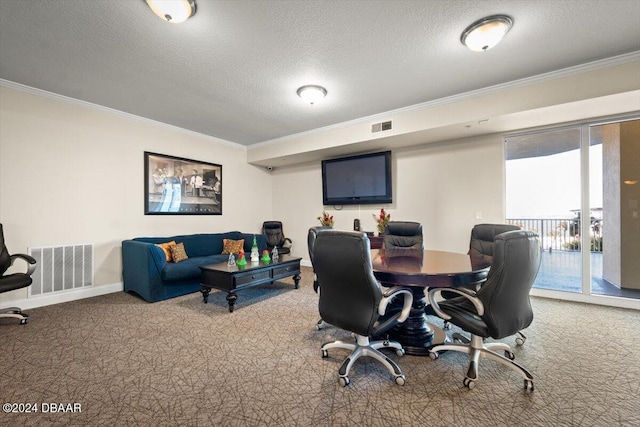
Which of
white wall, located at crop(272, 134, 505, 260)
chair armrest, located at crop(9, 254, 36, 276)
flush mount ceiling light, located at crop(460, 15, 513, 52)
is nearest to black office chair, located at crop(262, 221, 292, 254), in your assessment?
white wall, located at crop(272, 134, 505, 260)

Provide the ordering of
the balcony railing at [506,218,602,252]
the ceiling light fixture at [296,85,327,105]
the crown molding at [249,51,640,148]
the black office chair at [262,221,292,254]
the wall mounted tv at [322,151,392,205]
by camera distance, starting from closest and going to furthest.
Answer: the crown molding at [249,51,640,148]
the ceiling light fixture at [296,85,327,105]
the balcony railing at [506,218,602,252]
the wall mounted tv at [322,151,392,205]
the black office chair at [262,221,292,254]

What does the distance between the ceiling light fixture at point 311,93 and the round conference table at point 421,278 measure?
2.21 meters

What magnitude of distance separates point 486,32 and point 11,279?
522 cm

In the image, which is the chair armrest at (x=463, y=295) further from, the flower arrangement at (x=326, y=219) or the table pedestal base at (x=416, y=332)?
the flower arrangement at (x=326, y=219)

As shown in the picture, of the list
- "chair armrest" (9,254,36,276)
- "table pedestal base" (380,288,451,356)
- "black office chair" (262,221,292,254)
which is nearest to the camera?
"table pedestal base" (380,288,451,356)

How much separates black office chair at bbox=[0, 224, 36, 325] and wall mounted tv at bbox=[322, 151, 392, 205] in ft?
14.6

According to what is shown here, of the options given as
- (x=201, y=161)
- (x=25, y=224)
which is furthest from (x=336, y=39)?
(x=25, y=224)

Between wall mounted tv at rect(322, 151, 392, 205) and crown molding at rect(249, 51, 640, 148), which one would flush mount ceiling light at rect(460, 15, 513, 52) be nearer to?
crown molding at rect(249, 51, 640, 148)

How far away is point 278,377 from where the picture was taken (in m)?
1.99

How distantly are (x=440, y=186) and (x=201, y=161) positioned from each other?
176 inches

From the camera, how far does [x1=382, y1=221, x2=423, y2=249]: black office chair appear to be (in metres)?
3.45

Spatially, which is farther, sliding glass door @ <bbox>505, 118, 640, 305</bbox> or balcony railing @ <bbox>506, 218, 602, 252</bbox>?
balcony railing @ <bbox>506, 218, 602, 252</bbox>

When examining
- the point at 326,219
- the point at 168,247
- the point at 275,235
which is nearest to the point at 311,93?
the point at 326,219

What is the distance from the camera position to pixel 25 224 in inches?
134
